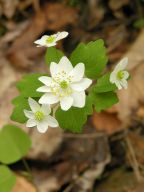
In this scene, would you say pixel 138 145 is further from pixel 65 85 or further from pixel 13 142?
pixel 65 85

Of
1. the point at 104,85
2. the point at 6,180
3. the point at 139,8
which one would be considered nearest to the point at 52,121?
the point at 104,85

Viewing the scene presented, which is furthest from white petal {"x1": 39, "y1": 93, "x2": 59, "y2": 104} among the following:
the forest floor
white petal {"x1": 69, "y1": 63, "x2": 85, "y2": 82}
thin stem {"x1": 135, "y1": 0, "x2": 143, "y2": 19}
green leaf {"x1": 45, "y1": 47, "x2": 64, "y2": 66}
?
thin stem {"x1": 135, "y1": 0, "x2": 143, "y2": 19}

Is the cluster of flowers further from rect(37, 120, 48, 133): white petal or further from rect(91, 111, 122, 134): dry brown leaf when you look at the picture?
rect(91, 111, 122, 134): dry brown leaf

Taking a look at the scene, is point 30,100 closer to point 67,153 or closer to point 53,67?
point 53,67

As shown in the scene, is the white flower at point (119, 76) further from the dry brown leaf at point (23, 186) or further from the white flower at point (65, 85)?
the dry brown leaf at point (23, 186)

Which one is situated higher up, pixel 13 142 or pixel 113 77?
pixel 113 77

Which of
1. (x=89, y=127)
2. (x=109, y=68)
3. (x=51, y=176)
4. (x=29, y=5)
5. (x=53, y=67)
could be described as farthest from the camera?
(x=29, y=5)

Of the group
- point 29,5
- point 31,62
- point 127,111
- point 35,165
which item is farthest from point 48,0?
point 35,165
